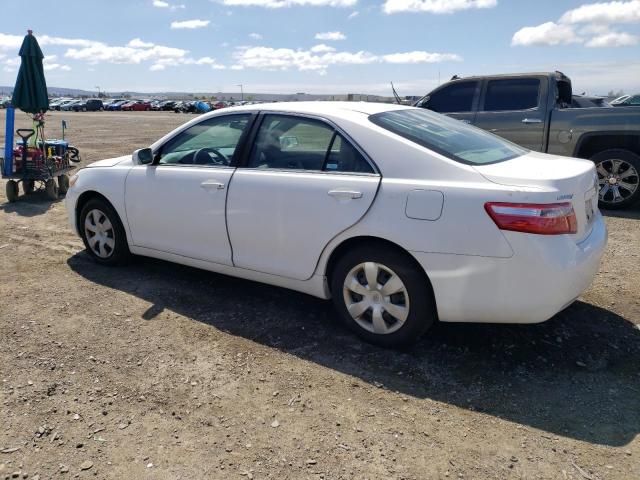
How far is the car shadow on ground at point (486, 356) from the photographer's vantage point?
2869 millimetres

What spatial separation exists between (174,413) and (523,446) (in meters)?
1.81

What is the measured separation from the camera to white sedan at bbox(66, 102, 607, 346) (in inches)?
117

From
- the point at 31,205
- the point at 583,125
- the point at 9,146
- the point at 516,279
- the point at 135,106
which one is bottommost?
the point at 31,205

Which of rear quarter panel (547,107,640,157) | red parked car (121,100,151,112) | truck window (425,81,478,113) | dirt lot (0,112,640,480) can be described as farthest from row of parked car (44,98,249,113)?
dirt lot (0,112,640,480)

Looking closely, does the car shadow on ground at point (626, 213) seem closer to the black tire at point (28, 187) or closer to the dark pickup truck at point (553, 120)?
the dark pickup truck at point (553, 120)

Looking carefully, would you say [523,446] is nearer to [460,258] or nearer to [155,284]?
[460,258]

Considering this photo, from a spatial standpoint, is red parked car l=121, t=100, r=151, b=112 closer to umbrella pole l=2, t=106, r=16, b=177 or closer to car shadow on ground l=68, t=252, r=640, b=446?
umbrella pole l=2, t=106, r=16, b=177

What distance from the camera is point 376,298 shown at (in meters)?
3.41

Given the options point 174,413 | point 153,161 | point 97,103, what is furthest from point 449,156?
point 97,103

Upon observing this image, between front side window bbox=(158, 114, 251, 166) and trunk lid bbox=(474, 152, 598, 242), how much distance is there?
75.0 inches

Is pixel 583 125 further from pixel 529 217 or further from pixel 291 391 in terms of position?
pixel 291 391

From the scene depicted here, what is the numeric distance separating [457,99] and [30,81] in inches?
268

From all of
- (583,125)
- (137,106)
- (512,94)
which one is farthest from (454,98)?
(137,106)

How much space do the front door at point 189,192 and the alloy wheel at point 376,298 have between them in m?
1.10
